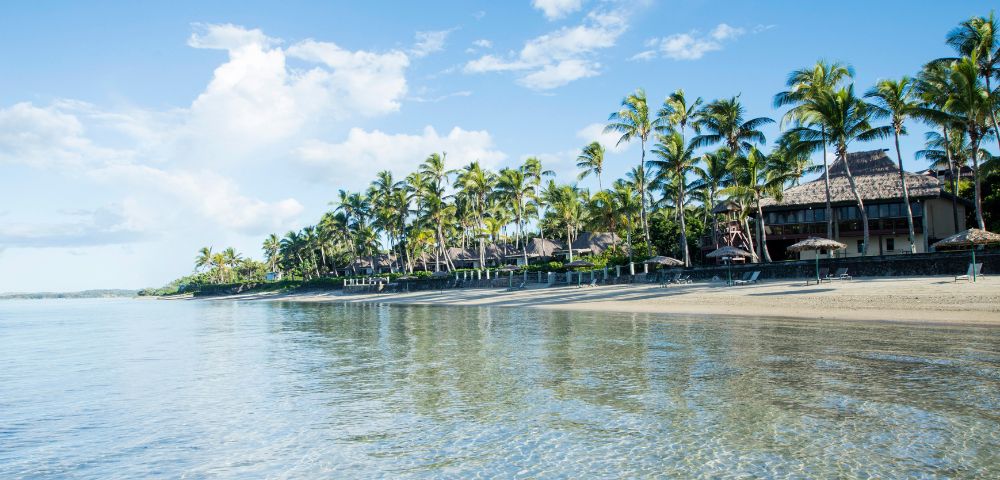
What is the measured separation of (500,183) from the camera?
217 feet

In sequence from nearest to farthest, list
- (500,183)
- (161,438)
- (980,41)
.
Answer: (161,438) → (980,41) → (500,183)

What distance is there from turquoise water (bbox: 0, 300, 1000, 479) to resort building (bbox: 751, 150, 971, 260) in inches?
1033

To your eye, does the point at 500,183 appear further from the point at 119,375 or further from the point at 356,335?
the point at 119,375

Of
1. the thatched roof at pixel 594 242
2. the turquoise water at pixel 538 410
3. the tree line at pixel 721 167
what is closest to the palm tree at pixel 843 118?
the tree line at pixel 721 167

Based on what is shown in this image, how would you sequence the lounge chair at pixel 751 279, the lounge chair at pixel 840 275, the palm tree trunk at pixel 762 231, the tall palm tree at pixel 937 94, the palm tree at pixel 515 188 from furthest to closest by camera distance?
the palm tree at pixel 515 188
the palm tree trunk at pixel 762 231
the lounge chair at pixel 751 279
the tall palm tree at pixel 937 94
the lounge chair at pixel 840 275

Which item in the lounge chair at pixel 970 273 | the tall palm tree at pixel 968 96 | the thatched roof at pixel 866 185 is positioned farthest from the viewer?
the thatched roof at pixel 866 185

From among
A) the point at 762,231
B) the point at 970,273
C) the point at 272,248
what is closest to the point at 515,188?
the point at 762,231

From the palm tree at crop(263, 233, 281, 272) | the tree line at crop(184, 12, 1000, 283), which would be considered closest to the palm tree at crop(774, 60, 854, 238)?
the tree line at crop(184, 12, 1000, 283)

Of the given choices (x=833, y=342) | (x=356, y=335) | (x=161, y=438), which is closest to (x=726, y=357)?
(x=833, y=342)

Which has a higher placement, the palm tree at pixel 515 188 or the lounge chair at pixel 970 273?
the palm tree at pixel 515 188

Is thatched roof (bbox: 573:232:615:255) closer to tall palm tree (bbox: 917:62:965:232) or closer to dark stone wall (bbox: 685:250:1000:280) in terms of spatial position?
dark stone wall (bbox: 685:250:1000:280)

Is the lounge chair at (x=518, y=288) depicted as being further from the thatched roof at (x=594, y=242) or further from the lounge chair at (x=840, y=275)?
the lounge chair at (x=840, y=275)

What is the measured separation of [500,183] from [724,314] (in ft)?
136

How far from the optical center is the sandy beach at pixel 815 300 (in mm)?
21438
